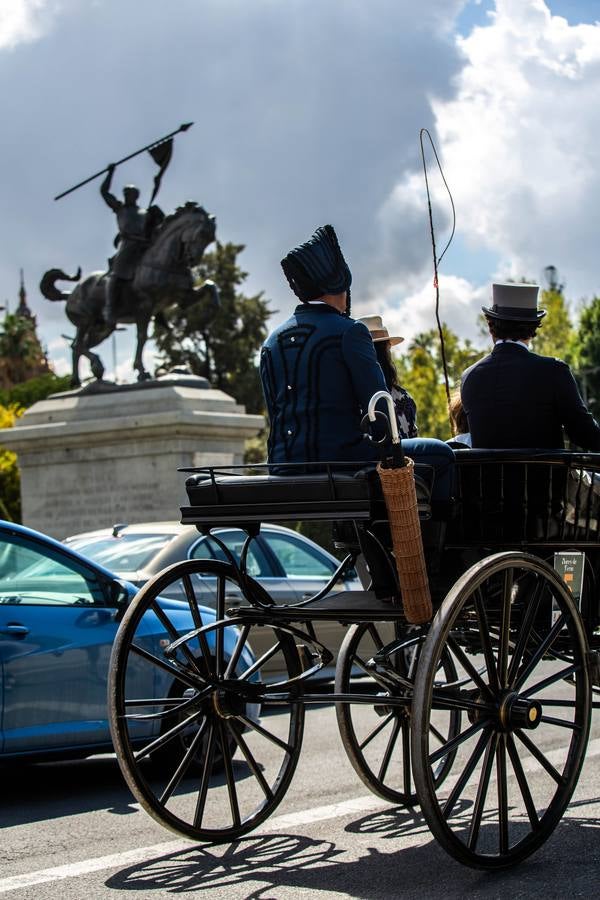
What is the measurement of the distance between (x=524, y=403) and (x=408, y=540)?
4.39ft

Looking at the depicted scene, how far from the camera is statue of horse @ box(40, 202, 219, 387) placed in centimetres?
2381

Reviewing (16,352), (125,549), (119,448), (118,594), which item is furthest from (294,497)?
(16,352)

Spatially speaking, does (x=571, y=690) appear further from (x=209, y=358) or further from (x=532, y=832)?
(x=209, y=358)

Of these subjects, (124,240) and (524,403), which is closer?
(524,403)

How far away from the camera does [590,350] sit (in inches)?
2781

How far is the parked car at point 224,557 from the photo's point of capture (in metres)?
11.1

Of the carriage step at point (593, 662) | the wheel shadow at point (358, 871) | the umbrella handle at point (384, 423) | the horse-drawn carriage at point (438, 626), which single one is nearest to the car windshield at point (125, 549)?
the horse-drawn carriage at point (438, 626)

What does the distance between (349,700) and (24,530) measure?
2.96 meters

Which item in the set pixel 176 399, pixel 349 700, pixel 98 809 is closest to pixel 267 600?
pixel 349 700

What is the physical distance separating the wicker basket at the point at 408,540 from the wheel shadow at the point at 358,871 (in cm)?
91

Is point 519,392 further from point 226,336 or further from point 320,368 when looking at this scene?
point 226,336

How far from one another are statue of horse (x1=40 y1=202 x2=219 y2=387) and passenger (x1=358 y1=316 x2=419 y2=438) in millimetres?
16447

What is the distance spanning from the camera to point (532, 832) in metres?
5.07

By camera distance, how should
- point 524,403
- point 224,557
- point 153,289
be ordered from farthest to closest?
point 153,289 → point 224,557 → point 524,403
